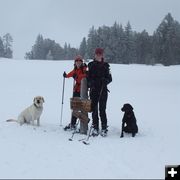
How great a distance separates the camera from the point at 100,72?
31.1 feet

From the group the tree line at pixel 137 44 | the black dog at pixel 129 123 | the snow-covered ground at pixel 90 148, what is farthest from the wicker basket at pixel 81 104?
the tree line at pixel 137 44

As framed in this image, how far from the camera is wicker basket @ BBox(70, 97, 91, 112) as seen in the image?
31.2ft

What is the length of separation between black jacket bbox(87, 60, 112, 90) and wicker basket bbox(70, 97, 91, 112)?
45 cm

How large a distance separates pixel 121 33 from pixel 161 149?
68.6 m

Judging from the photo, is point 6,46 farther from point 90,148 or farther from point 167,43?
point 90,148

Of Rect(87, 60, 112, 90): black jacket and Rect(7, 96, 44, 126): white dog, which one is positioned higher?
Rect(87, 60, 112, 90): black jacket

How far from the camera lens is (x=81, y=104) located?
31.4 feet

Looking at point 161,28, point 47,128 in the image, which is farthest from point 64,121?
point 161,28

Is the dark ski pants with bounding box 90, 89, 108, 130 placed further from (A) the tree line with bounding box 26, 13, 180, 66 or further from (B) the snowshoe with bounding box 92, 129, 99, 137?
(A) the tree line with bounding box 26, 13, 180, 66

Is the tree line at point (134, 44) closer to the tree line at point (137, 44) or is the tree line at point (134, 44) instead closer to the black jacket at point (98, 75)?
the tree line at point (137, 44)

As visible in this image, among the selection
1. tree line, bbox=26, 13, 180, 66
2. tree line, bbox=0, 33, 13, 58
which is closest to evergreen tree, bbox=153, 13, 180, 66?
tree line, bbox=26, 13, 180, 66

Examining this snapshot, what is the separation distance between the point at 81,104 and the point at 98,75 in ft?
2.99

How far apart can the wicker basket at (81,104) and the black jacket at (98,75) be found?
0.45m

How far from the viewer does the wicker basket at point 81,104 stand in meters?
9.50
